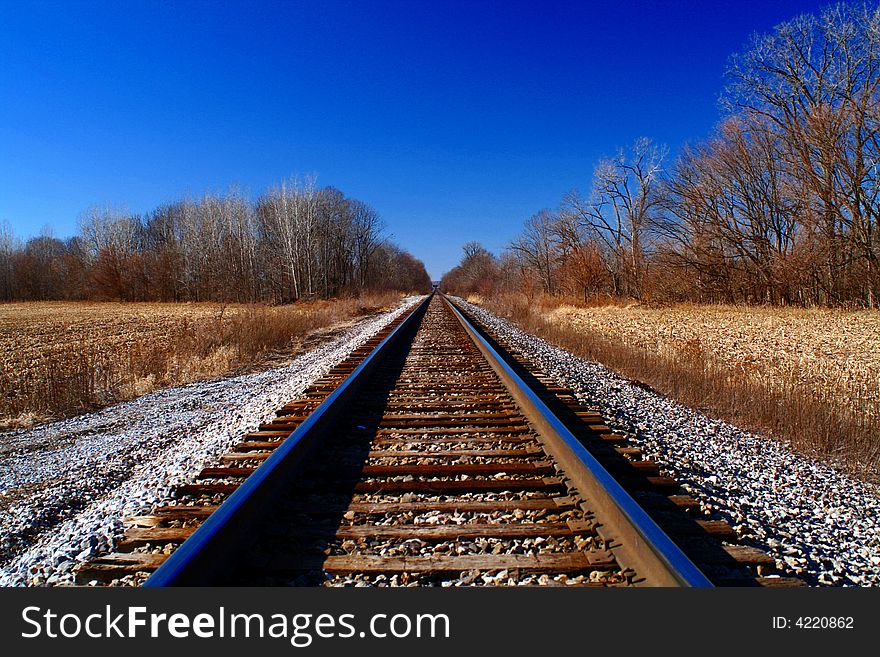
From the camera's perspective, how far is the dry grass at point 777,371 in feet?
14.2

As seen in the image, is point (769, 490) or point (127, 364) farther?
point (127, 364)

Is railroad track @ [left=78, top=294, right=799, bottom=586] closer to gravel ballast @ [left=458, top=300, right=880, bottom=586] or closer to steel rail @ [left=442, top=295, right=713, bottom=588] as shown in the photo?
steel rail @ [left=442, top=295, right=713, bottom=588]

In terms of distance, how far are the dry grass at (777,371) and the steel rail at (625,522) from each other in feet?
7.62

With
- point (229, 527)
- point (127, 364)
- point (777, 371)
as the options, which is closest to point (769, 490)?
point (229, 527)

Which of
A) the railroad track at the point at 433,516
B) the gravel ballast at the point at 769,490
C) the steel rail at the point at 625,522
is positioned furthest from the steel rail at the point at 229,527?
the gravel ballast at the point at 769,490

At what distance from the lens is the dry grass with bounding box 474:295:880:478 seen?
14.2 feet

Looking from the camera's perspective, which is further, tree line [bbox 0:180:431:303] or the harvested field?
tree line [bbox 0:180:431:303]

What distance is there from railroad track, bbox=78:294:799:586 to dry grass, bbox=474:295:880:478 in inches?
74.2

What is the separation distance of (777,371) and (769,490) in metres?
5.15

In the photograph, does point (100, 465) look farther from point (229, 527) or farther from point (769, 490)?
point (769, 490)

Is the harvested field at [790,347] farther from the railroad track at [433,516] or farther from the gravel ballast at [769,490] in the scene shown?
the railroad track at [433,516]

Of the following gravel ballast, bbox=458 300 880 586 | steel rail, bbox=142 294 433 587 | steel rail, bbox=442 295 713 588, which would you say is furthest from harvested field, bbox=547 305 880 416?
steel rail, bbox=142 294 433 587

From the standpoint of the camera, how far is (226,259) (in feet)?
147
